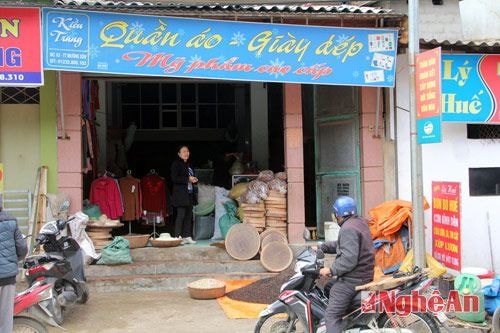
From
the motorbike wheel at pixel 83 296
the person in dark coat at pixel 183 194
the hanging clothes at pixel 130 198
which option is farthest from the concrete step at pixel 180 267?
the hanging clothes at pixel 130 198

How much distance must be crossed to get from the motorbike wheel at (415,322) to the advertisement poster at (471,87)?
4.50 m

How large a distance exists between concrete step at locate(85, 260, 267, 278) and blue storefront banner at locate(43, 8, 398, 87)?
295 centimetres

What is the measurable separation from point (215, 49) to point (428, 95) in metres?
3.18

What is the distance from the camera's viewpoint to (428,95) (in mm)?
7086

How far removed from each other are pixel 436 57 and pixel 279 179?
374 cm

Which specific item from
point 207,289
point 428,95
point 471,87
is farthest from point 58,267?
point 471,87

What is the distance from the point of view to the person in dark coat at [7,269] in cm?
537

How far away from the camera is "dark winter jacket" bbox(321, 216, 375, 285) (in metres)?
5.38

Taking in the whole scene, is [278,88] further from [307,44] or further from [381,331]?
[381,331]

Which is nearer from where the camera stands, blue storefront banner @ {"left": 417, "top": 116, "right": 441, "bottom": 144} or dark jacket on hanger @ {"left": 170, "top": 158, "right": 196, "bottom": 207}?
blue storefront banner @ {"left": 417, "top": 116, "right": 441, "bottom": 144}

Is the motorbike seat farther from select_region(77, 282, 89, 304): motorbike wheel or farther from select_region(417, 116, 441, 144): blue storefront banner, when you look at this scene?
select_region(417, 116, 441, 144): blue storefront banner

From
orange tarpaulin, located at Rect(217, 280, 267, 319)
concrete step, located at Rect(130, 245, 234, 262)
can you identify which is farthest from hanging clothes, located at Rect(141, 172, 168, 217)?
orange tarpaulin, located at Rect(217, 280, 267, 319)

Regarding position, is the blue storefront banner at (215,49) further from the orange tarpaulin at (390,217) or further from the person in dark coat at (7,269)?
the person in dark coat at (7,269)

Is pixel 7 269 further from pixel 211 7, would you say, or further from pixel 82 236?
pixel 211 7
